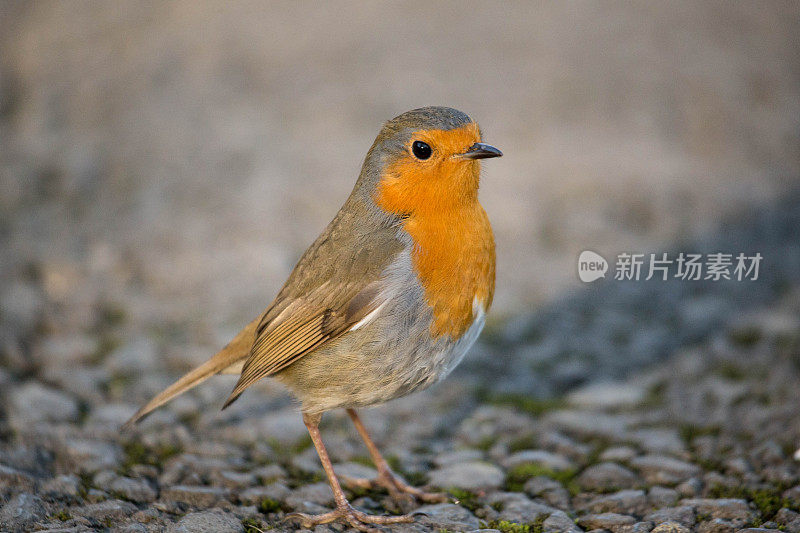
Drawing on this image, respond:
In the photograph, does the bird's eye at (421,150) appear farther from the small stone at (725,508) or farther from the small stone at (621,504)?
the small stone at (725,508)

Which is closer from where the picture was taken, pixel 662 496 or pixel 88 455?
pixel 662 496

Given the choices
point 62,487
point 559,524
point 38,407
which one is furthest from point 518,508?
point 38,407

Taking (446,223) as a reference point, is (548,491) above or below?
below

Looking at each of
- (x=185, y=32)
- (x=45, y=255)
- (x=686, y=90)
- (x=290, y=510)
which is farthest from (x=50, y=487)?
(x=686, y=90)

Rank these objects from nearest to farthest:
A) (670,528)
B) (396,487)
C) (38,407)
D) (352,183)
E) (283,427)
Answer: (670,528) < (396,487) < (38,407) < (283,427) < (352,183)

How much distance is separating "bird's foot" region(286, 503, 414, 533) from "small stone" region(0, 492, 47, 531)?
1.10m

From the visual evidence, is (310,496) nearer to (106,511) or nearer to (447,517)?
(447,517)

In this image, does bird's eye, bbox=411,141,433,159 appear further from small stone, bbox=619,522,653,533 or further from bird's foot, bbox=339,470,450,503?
small stone, bbox=619,522,653,533

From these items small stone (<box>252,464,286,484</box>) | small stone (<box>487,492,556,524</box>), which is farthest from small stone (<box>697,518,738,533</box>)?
small stone (<box>252,464,286,484</box>)

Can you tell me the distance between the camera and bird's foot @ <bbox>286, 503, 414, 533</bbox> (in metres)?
3.62

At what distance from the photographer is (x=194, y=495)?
12.6ft

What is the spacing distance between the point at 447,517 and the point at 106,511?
157cm

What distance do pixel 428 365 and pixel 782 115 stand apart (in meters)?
6.55

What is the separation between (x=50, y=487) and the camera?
3.76m
